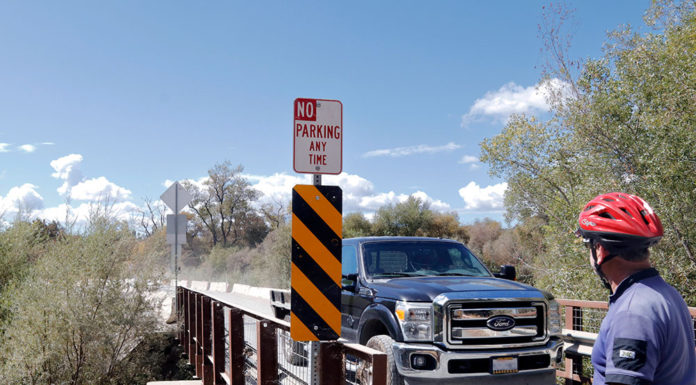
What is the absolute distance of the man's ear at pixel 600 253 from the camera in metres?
2.34

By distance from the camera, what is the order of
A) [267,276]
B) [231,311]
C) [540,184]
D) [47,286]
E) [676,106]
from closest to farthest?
[231,311] < [47,286] < [676,106] < [540,184] < [267,276]

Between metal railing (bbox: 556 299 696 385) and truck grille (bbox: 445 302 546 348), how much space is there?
2.70ft

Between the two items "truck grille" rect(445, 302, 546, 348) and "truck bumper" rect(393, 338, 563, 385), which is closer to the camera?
"truck bumper" rect(393, 338, 563, 385)

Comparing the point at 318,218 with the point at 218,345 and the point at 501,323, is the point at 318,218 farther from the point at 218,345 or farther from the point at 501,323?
the point at 218,345

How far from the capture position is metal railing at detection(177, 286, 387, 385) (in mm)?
A: 4008

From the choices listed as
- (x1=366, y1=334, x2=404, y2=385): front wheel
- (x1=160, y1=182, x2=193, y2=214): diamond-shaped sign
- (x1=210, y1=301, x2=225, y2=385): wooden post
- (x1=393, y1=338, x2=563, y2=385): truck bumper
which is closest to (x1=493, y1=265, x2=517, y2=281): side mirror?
(x1=393, y1=338, x2=563, y2=385): truck bumper

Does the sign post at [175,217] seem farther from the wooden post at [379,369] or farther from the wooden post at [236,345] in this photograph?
the wooden post at [379,369]

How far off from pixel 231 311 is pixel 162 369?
815 cm

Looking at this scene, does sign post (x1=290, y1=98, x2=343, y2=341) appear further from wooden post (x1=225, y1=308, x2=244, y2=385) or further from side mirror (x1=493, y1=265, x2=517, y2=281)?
side mirror (x1=493, y1=265, x2=517, y2=281)

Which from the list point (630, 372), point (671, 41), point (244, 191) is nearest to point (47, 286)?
point (630, 372)

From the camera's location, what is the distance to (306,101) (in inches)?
195

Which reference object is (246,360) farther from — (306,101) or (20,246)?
(20,246)

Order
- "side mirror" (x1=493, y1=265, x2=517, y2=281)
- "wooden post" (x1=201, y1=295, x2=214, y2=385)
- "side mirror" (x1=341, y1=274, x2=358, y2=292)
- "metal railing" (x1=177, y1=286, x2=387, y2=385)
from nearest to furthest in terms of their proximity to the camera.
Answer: "metal railing" (x1=177, y1=286, x2=387, y2=385) < "side mirror" (x1=341, y1=274, x2=358, y2=292) < "side mirror" (x1=493, y1=265, x2=517, y2=281) < "wooden post" (x1=201, y1=295, x2=214, y2=385)

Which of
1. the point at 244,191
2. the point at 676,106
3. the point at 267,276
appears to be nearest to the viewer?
the point at 676,106
